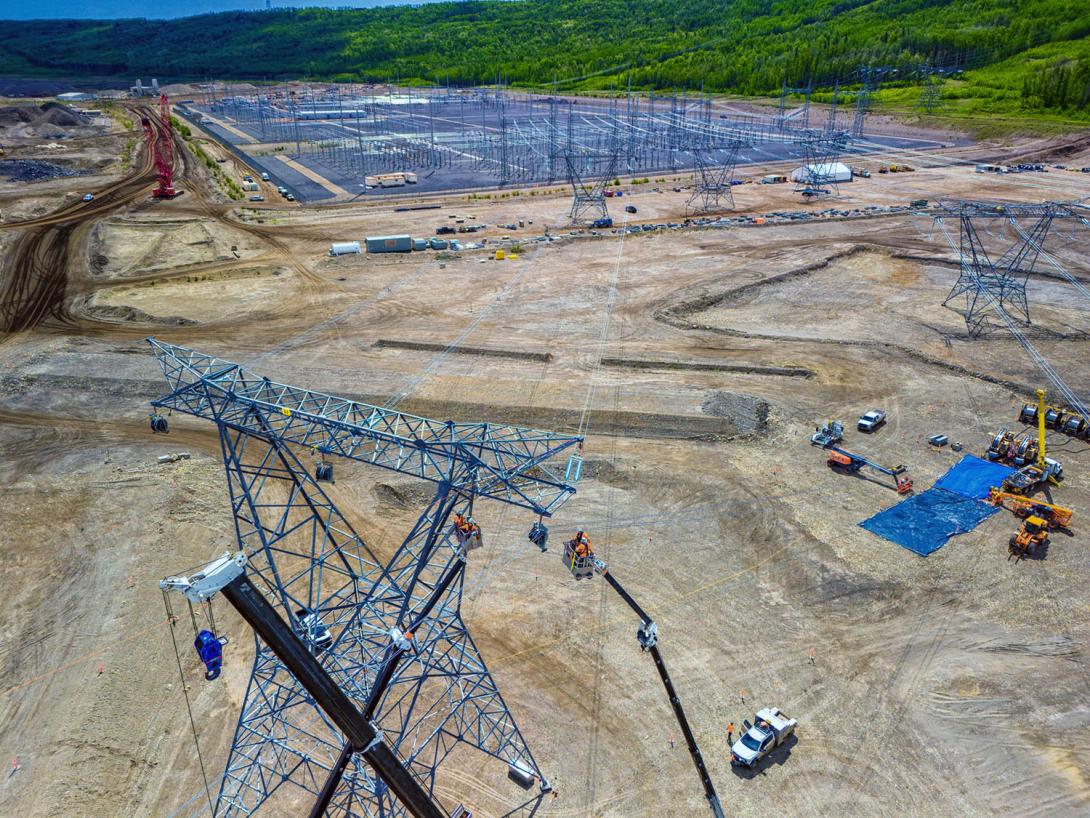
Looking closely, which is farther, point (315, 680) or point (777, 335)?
point (777, 335)

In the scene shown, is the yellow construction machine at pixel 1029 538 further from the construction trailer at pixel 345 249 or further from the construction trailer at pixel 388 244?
the construction trailer at pixel 345 249

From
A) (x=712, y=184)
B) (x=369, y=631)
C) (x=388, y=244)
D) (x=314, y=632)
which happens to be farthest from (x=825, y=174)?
(x=314, y=632)

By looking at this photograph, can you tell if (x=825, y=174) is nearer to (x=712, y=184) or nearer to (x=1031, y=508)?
(x=712, y=184)

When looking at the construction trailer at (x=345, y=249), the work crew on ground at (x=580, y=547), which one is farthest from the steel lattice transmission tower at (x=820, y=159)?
the work crew on ground at (x=580, y=547)

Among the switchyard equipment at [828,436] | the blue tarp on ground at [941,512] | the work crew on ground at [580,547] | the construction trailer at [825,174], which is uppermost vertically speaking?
the construction trailer at [825,174]

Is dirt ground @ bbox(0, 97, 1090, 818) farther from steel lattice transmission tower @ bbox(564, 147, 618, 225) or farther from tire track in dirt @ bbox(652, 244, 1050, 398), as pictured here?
steel lattice transmission tower @ bbox(564, 147, 618, 225)

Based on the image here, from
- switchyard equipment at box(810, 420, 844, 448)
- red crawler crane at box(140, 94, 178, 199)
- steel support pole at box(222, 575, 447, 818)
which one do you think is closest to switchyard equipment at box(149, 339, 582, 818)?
steel support pole at box(222, 575, 447, 818)

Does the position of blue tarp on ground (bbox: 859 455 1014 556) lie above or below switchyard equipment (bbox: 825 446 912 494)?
below
